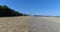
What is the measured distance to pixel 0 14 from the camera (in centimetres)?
4462

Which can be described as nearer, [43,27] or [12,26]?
[12,26]

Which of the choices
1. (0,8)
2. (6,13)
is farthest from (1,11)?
(6,13)

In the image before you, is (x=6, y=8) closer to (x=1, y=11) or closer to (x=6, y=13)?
(x=6, y=13)

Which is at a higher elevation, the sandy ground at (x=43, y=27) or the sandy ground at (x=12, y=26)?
the sandy ground at (x=12, y=26)

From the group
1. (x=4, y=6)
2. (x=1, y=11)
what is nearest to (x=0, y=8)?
(x=1, y=11)

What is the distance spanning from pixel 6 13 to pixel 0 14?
646cm

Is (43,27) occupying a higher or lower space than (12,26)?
lower

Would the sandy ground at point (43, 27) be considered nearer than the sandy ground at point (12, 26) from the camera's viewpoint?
No

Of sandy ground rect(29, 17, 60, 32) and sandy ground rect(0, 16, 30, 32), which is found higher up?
sandy ground rect(0, 16, 30, 32)

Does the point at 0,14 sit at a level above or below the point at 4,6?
below

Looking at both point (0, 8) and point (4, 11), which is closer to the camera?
point (0, 8)

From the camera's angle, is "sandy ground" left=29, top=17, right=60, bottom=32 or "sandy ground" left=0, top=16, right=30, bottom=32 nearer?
"sandy ground" left=0, top=16, right=30, bottom=32

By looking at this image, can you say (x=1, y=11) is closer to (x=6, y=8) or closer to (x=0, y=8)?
(x=0, y=8)

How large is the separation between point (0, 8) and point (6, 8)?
5607 millimetres
